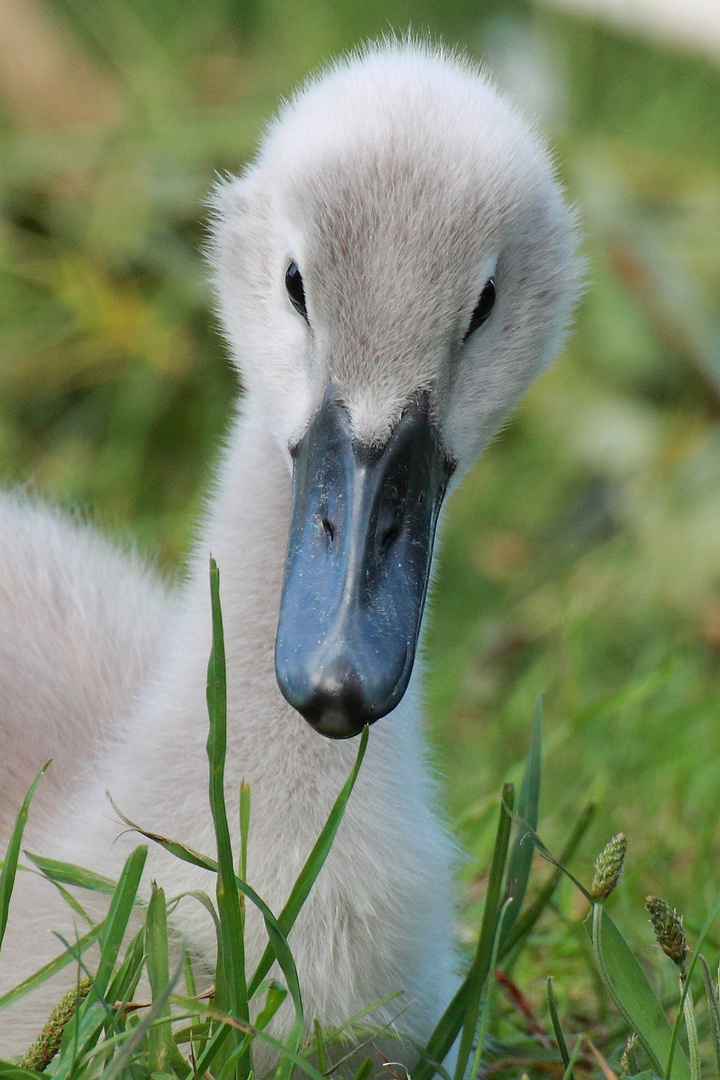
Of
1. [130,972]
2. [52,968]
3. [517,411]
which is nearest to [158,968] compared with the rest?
[130,972]

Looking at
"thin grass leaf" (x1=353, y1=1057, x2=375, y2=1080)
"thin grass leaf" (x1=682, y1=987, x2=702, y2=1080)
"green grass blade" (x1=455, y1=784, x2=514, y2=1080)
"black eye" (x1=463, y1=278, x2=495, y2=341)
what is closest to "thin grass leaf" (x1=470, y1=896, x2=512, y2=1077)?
"green grass blade" (x1=455, y1=784, x2=514, y2=1080)

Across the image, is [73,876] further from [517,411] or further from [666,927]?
[517,411]

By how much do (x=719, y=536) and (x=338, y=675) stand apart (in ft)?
8.65

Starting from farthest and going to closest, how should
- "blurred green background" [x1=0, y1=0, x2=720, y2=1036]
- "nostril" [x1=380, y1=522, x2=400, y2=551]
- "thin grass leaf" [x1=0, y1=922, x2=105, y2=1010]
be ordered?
"blurred green background" [x1=0, y1=0, x2=720, y2=1036], "nostril" [x1=380, y1=522, x2=400, y2=551], "thin grass leaf" [x1=0, y1=922, x2=105, y2=1010]

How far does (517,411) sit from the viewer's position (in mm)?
4180

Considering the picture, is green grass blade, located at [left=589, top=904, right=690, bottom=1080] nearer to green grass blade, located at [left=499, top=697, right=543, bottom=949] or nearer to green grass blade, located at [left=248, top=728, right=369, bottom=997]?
green grass blade, located at [left=499, top=697, right=543, bottom=949]

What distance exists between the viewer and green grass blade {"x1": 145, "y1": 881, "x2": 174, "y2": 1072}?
5.39 feet

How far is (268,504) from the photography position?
7.04 ft

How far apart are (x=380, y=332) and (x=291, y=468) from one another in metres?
0.28

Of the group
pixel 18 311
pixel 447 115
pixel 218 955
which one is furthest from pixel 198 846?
pixel 18 311

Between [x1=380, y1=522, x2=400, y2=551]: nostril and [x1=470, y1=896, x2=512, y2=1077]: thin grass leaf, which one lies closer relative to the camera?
[x1=470, y1=896, x2=512, y2=1077]: thin grass leaf

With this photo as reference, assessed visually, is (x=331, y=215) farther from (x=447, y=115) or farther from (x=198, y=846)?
(x=198, y=846)

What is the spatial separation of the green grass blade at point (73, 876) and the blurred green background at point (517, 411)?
1.42m

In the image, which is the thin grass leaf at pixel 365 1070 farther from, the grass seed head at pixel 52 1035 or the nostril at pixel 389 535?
the nostril at pixel 389 535
